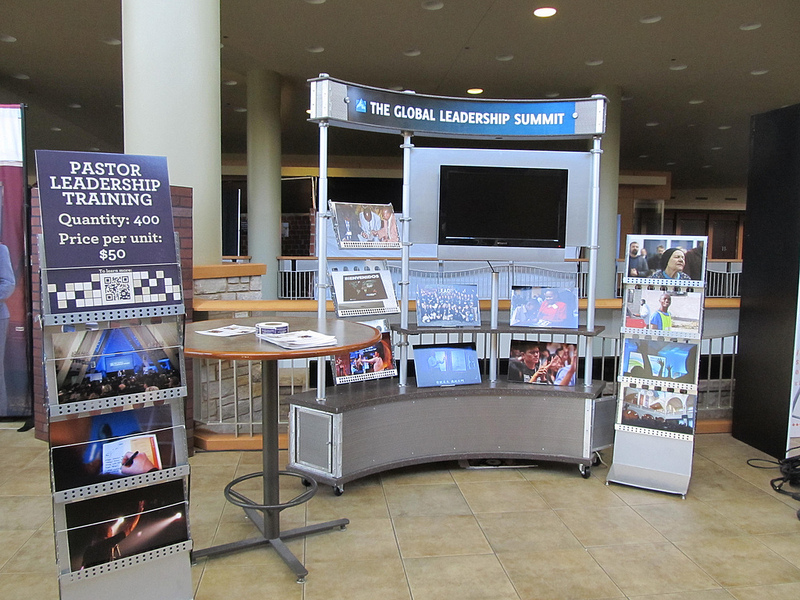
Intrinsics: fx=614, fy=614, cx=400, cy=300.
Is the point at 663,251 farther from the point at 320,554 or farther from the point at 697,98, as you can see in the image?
the point at 697,98

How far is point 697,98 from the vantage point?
32.1ft

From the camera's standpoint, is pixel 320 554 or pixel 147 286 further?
pixel 320 554

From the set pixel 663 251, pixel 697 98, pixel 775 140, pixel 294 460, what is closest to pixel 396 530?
pixel 294 460

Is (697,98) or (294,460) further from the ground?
(697,98)

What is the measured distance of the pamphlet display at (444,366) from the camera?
361cm

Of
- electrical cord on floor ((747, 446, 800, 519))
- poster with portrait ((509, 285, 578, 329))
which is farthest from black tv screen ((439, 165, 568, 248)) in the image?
electrical cord on floor ((747, 446, 800, 519))

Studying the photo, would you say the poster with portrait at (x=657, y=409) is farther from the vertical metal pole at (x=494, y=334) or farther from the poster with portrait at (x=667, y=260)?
the vertical metal pole at (x=494, y=334)

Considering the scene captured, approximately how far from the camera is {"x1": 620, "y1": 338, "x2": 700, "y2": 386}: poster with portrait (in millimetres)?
3379

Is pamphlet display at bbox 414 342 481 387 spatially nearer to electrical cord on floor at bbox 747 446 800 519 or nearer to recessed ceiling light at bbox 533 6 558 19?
electrical cord on floor at bbox 747 446 800 519

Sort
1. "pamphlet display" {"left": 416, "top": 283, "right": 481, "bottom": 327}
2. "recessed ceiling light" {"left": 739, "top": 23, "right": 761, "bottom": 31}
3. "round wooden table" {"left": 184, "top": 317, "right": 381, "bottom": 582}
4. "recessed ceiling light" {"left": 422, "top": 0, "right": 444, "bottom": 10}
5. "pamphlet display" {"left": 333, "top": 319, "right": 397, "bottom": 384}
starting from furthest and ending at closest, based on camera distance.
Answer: "recessed ceiling light" {"left": 739, "top": 23, "right": 761, "bottom": 31}
"recessed ceiling light" {"left": 422, "top": 0, "right": 444, "bottom": 10}
"pamphlet display" {"left": 416, "top": 283, "right": 481, "bottom": 327}
"pamphlet display" {"left": 333, "top": 319, "right": 397, "bottom": 384}
"round wooden table" {"left": 184, "top": 317, "right": 381, "bottom": 582}

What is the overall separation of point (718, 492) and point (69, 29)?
793cm

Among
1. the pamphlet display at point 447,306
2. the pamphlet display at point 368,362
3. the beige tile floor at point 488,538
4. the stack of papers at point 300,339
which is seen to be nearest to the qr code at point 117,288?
the stack of papers at point 300,339

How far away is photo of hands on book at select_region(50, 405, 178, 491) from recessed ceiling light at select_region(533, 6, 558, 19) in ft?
19.2

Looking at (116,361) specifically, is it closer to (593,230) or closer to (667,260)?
(593,230)
